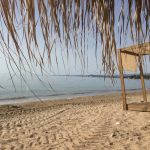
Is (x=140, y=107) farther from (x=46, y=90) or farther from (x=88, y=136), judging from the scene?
(x=46, y=90)

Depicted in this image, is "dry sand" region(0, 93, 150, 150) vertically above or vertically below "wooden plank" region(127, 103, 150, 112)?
below

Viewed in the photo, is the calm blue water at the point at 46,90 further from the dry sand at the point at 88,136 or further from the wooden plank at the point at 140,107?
the wooden plank at the point at 140,107

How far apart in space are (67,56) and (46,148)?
384 cm

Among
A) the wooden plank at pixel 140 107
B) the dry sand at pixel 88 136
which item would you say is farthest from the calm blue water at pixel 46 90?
the wooden plank at pixel 140 107

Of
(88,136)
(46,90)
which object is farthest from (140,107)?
(46,90)

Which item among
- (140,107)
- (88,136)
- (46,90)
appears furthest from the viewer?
(46,90)

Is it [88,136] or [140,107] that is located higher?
[140,107]

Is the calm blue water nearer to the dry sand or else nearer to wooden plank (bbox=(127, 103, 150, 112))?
the dry sand

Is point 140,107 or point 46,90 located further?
point 46,90

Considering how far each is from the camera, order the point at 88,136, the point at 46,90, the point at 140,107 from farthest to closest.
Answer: the point at 46,90 → the point at 140,107 → the point at 88,136

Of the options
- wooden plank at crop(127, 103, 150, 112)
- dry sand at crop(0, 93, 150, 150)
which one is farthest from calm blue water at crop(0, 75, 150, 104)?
wooden plank at crop(127, 103, 150, 112)

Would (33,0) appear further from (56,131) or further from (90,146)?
(56,131)

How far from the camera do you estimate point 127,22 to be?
1385 mm

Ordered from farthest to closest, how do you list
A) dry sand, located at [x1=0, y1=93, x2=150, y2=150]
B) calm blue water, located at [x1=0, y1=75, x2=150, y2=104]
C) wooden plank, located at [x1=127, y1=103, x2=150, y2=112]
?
wooden plank, located at [x1=127, y1=103, x2=150, y2=112] → dry sand, located at [x1=0, y1=93, x2=150, y2=150] → calm blue water, located at [x1=0, y1=75, x2=150, y2=104]
